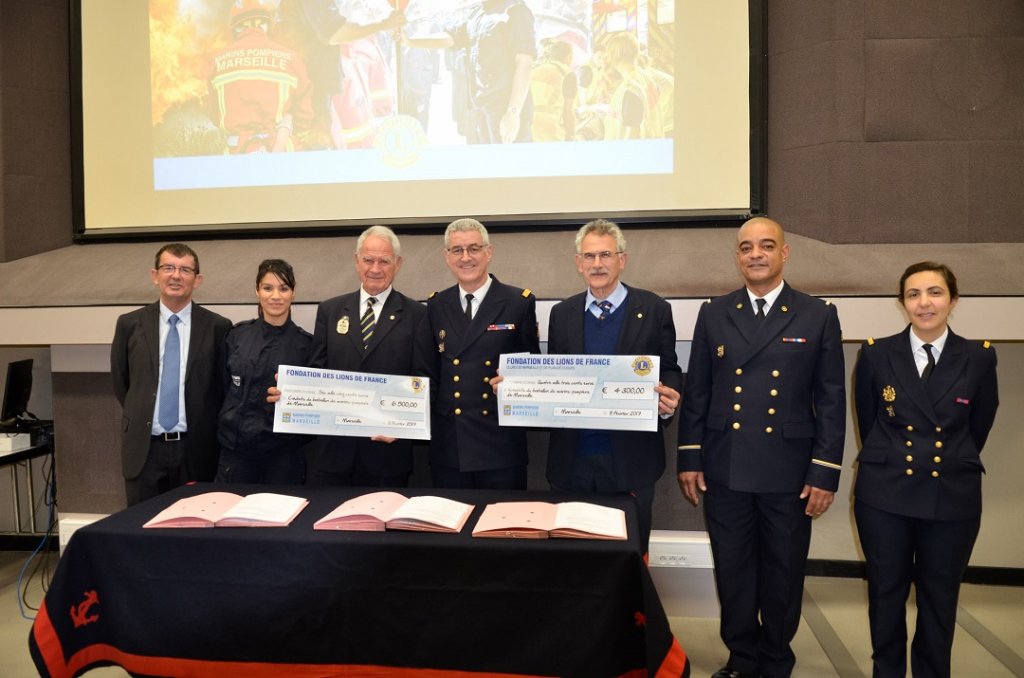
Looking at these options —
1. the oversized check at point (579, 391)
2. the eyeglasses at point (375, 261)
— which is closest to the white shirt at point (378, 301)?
the eyeglasses at point (375, 261)

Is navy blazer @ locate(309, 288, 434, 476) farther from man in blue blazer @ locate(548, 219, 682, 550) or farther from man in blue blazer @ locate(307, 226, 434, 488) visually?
man in blue blazer @ locate(548, 219, 682, 550)

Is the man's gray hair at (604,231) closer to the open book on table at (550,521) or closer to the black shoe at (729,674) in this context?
the open book on table at (550,521)

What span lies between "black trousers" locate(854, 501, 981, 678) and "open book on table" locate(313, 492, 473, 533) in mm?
1523

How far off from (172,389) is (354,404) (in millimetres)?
1055

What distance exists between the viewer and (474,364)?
2.56m

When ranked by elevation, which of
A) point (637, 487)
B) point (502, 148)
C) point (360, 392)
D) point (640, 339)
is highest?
point (502, 148)

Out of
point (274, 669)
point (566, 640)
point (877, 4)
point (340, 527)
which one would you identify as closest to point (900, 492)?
point (566, 640)

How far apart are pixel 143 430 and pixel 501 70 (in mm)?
2678

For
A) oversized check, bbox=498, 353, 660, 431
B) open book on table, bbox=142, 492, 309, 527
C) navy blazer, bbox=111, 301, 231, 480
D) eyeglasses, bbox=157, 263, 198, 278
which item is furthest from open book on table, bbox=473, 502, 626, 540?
eyeglasses, bbox=157, 263, 198, 278

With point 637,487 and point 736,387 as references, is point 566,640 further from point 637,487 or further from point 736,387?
point 736,387

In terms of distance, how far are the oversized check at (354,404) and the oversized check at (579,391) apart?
0.34 m

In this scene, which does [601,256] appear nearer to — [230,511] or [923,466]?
[923,466]

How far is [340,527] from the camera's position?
1.92 metres

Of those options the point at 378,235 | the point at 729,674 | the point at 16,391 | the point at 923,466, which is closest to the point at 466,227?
the point at 378,235
